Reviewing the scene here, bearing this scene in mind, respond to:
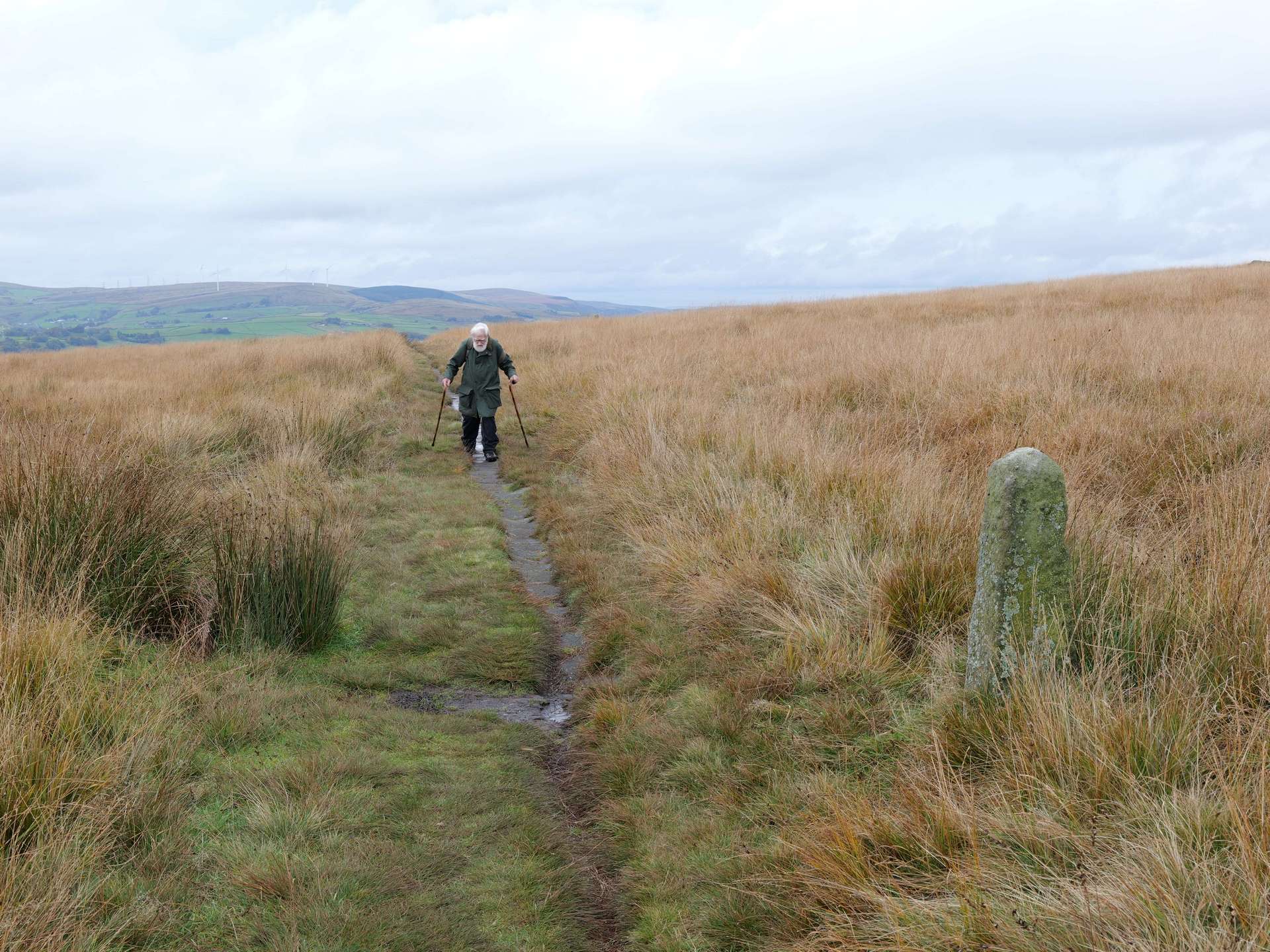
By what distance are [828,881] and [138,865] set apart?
2.29 metres

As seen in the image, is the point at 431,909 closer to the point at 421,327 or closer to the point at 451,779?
the point at 451,779

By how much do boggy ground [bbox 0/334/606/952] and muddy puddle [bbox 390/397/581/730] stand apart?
4.1 inches

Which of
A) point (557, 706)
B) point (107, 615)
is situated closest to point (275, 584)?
point (107, 615)

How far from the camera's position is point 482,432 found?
1144 centimetres

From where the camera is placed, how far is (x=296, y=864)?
2.90 metres

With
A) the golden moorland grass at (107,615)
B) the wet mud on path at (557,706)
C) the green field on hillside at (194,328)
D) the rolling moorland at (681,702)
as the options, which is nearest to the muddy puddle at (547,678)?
the wet mud on path at (557,706)

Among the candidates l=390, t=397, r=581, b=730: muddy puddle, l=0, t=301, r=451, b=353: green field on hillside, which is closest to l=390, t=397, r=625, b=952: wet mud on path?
l=390, t=397, r=581, b=730: muddy puddle

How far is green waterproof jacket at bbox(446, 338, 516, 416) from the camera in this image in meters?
11.3

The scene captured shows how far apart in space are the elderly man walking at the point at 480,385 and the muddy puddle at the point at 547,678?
11.1 feet

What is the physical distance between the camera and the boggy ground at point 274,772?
103 inches

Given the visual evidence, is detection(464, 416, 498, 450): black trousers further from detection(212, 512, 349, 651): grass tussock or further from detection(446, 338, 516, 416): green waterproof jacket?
detection(212, 512, 349, 651): grass tussock

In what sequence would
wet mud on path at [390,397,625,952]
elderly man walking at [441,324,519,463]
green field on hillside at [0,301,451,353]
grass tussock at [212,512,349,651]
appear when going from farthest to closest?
green field on hillside at [0,301,451,353] → elderly man walking at [441,324,519,463] → grass tussock at [212,512,349,651] → wet mud on path at [390,397,625,952]

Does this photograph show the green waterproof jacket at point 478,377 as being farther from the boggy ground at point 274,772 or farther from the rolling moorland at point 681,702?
the boggy ground at point 274,772

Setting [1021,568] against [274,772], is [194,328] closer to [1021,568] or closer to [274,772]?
[274,772]
